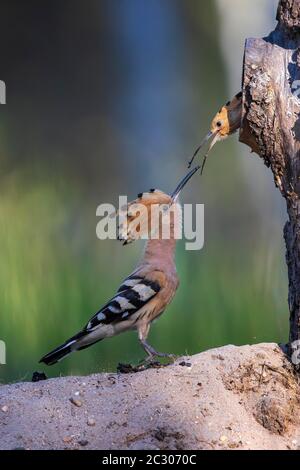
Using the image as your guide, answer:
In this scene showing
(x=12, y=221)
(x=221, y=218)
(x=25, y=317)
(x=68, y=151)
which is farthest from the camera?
(x=68, y=151)

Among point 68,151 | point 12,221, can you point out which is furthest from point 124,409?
point 68,151

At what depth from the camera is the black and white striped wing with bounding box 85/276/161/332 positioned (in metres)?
2.01

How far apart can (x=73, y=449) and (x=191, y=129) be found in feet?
8.64

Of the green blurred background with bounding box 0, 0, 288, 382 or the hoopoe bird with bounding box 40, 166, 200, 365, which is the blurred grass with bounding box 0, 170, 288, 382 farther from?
the hoopoe bird with bounding box 40, 166, 200, 365

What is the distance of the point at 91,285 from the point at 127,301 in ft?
4.17

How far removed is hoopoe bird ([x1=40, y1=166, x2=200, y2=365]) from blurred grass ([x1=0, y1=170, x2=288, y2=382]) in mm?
813

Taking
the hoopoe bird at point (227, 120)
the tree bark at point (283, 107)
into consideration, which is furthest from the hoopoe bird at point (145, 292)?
the tree bark at point (283, 107)

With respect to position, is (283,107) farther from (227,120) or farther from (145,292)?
(145,292)

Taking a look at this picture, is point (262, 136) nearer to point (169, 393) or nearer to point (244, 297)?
point (169, 393)

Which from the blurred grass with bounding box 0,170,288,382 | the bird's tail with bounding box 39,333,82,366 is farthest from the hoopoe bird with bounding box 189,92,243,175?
the blurred grass with bounding box 0,170,288,382

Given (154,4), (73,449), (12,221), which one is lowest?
(73,449)

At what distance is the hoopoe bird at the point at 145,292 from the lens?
2.01 metres

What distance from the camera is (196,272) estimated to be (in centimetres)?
332

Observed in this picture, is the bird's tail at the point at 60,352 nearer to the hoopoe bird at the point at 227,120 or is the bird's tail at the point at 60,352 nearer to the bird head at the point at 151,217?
the bird head at the point at 151,217
